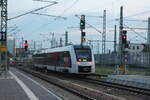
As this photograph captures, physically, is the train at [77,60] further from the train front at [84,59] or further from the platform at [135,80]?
the platform at [135,80]

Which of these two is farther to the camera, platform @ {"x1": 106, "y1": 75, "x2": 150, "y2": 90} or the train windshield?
the train windshield

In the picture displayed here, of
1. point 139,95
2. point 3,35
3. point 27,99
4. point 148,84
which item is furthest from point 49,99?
point 3,35

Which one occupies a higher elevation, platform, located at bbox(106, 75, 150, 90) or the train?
the train

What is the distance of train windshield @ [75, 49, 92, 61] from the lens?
3269cm

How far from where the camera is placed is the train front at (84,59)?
32.3 metres

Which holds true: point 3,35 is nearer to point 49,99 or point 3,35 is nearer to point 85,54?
point 85,54

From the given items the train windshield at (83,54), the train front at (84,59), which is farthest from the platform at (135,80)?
the train windshield at (83,54)

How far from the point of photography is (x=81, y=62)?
32375 millimetres

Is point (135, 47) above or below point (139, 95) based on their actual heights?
above

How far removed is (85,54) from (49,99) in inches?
700

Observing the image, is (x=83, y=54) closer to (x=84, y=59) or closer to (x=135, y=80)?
(x=84, y=59)

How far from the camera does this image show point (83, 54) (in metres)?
33.2

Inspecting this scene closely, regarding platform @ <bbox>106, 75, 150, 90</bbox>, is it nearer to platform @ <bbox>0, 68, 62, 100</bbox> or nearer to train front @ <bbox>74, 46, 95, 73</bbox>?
train front @ <bbox>74, 46, 95, 73</bbox>

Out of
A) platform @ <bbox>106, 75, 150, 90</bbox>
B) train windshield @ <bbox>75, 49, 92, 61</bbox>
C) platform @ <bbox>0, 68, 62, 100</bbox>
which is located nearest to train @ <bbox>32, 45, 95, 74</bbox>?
train windshield @ <bbox>75, 49, 92, 61</bbox>
